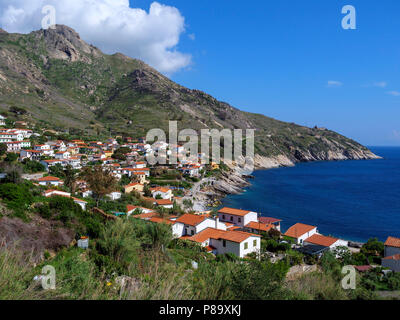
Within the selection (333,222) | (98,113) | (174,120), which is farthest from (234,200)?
(98,113)

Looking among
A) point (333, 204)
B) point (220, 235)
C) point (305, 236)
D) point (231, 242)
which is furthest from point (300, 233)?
point (333, 204)

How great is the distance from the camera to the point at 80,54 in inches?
5871

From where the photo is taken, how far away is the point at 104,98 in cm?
12556

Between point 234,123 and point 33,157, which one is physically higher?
point 234,123

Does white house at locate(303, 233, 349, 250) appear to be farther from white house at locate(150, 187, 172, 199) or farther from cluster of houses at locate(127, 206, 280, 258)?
white house at locate(150, 187, 172, 199)

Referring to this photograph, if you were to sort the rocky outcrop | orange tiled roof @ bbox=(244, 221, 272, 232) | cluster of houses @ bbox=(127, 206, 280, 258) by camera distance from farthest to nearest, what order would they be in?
the rocky outcrop, orange tiled roof @ bbox=(244, 221, 272, 232), cluster of houses @ bbox=(127, 206, 280, 258)

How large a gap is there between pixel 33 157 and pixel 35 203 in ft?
109

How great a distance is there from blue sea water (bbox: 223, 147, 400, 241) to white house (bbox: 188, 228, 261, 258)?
14.9 m

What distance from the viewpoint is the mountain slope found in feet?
293

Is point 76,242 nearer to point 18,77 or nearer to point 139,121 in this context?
point 139,121

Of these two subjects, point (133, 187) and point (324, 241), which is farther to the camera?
point (133, 187)

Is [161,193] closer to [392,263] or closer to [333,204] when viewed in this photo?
[333,204]

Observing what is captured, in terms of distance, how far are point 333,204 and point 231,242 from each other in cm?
3372

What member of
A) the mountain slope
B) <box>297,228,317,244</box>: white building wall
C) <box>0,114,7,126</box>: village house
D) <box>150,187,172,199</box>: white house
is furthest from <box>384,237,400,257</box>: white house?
the mountain slope
